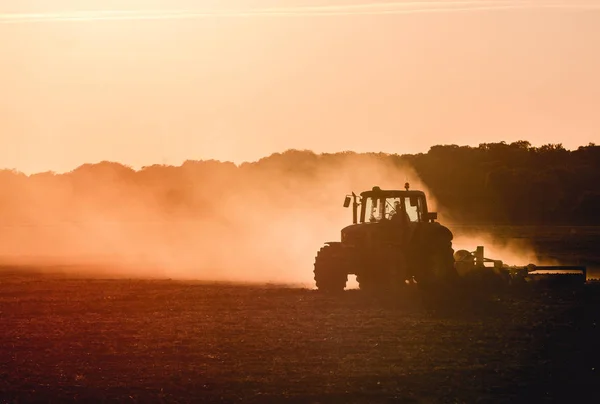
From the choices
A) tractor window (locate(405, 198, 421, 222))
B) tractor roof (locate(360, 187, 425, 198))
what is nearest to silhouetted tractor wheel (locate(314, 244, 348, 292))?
tractor roof (locate(360, 187, 425, 198))

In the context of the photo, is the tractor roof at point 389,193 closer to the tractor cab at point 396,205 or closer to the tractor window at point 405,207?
the tractor cab at point 396,205

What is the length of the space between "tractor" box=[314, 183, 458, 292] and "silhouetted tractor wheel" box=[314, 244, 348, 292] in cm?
3

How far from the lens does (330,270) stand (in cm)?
3716

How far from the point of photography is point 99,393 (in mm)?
18156

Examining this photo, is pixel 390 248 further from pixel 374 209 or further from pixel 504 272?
pixel 504 272

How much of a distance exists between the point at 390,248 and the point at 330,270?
8.95 feet

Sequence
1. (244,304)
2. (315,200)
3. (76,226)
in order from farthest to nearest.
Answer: (76,226), (315,200), (244,304)

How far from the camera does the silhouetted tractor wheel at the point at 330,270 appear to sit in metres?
36.9

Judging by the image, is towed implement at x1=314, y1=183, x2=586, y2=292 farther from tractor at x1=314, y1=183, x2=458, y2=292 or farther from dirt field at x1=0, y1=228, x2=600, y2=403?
dirt field at x1=0, y1=228, x2=600, y2=403

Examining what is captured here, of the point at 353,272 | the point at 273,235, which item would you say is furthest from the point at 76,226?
the point at 353,272

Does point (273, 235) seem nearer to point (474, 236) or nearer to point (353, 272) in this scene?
point (474, 236)

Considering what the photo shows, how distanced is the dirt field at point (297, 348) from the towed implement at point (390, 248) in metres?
0.87

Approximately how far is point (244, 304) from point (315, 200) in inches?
2161

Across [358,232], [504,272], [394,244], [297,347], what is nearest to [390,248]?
[394,244]
